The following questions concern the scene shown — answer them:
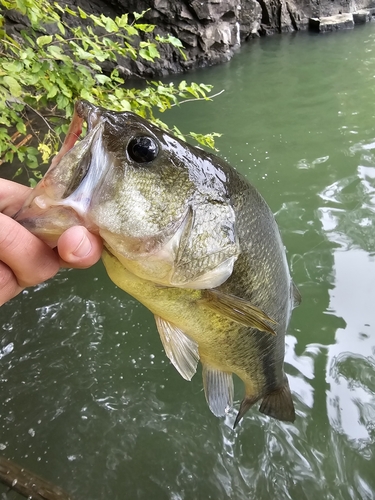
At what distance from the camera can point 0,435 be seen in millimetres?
2480

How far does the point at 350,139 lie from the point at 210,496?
5.09 meters

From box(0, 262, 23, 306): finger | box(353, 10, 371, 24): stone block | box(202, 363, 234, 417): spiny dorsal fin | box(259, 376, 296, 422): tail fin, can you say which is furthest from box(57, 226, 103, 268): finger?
box(353, 10, 371, 24): stone block

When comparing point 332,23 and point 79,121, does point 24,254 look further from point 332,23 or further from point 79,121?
point 332,23

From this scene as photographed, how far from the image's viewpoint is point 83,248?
98cm

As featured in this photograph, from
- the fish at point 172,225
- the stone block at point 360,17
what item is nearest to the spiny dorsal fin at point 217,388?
the fish at point 172,225

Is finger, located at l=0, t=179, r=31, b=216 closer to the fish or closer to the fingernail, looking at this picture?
the fish

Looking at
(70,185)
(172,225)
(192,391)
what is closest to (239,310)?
(172,225)

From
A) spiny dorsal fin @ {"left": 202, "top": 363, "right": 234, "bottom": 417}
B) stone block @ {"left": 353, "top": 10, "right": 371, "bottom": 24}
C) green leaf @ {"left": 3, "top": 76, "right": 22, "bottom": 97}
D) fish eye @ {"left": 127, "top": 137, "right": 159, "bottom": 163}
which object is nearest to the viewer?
fish eye @ {"left": 127, "top": 137, "right": 159, "bottom": 163}

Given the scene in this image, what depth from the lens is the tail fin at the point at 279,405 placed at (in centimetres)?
184

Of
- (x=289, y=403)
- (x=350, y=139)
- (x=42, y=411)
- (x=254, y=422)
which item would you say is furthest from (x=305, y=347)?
(x=350, y=139)

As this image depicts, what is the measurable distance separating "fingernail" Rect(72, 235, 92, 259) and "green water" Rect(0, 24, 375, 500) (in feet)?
5.90

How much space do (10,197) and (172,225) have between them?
1.59ft

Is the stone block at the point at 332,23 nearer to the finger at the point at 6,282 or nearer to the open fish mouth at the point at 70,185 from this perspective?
the open fish mouth at the point at 70,185

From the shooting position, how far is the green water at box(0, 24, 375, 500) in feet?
7.52
